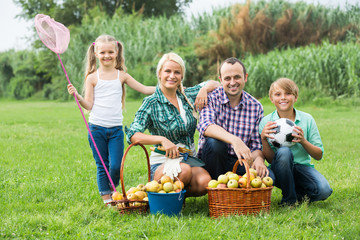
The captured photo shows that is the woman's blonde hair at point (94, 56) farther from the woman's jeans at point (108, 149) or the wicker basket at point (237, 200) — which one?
the wicker basket at point (237, 200)

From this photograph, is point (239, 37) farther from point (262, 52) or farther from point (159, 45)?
point (159, 45)

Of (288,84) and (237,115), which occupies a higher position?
(288,84)

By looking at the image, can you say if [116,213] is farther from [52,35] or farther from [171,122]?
[52,35]

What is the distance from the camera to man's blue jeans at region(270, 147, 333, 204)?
3592 millimetres

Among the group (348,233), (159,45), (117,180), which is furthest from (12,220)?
(159,45)

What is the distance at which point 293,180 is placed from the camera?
12.0 ft

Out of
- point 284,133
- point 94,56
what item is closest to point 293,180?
point 284,133

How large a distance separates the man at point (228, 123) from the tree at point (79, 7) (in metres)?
26.9

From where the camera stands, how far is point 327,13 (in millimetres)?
19469

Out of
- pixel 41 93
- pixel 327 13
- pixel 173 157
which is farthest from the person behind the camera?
pixel 41 93

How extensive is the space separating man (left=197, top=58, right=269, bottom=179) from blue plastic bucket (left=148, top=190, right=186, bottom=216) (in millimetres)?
528

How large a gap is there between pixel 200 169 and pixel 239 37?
603 inches

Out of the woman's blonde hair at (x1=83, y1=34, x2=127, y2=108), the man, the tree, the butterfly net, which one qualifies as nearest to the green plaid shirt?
the man

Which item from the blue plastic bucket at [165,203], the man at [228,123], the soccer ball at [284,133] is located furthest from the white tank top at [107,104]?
the soccer ball at [284,133]
